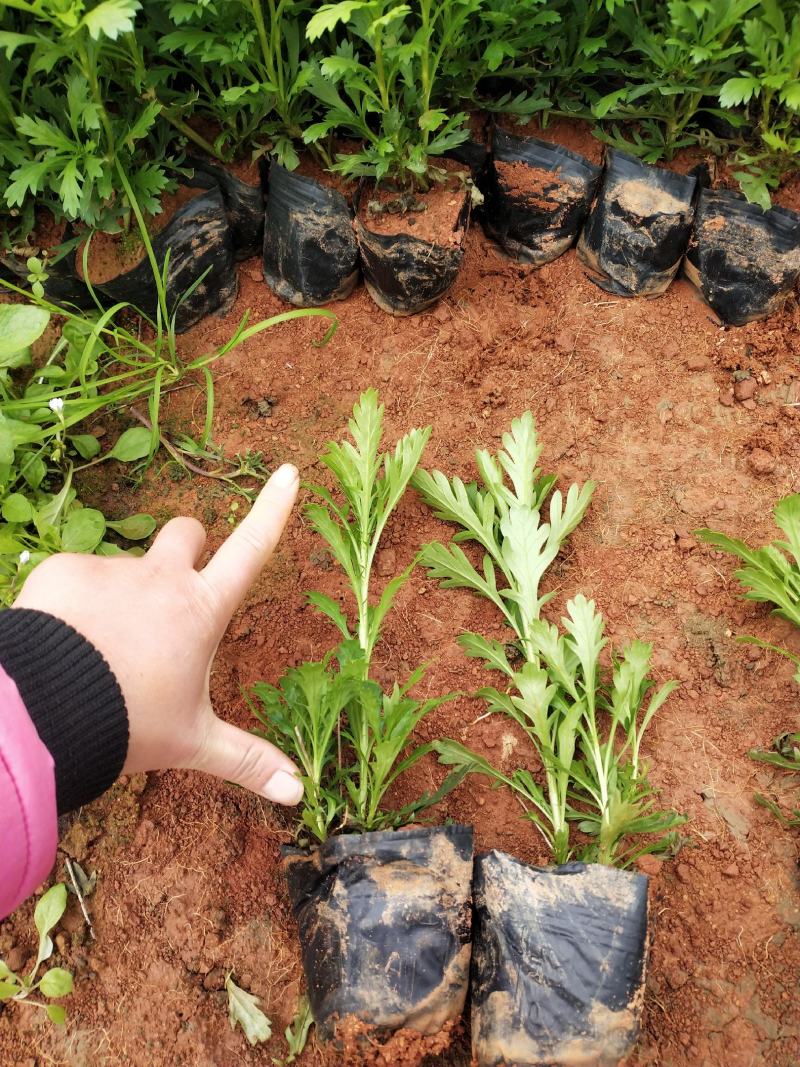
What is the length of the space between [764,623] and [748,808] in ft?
1.56

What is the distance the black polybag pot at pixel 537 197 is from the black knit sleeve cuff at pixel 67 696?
1824 mm

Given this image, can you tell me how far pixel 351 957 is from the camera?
69.3 inches

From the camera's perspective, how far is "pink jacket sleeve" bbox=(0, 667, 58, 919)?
139 cm

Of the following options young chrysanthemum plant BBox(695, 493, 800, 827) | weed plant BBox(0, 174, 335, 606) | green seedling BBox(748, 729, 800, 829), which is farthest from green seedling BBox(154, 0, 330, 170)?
green seedling BBox(748, 729, 800, 829)

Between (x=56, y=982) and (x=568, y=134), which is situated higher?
(x=568, y=134)

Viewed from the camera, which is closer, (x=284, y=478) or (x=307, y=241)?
(x=284, y=478)

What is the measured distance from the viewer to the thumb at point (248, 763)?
5.67ft

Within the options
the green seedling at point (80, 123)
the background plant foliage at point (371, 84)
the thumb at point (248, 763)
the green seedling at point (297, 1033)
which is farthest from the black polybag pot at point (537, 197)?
the green seedling at point (297, 1033)

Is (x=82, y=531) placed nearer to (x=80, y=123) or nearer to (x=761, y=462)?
(x=80, y=123)

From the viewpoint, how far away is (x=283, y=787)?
5.97 ft

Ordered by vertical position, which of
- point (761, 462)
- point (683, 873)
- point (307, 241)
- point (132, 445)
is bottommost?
point (683, 873)

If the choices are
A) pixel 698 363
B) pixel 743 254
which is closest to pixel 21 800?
pixel 698 363

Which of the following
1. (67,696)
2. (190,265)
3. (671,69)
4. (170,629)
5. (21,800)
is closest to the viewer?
(21,800)

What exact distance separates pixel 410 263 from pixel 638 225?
2.21 ft
